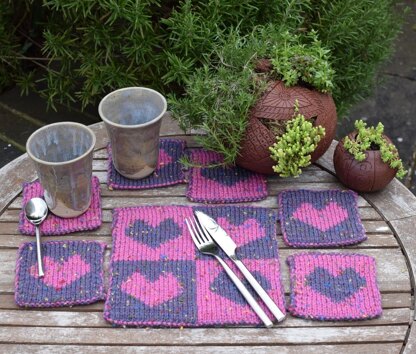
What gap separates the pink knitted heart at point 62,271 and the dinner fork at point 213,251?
0.25m

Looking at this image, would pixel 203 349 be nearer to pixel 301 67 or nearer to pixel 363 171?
pixel 363 171

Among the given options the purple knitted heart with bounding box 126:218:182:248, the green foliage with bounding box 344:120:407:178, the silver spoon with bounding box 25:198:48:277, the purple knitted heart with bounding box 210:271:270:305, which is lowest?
the silver spoon with bounding box 25:198:48:277

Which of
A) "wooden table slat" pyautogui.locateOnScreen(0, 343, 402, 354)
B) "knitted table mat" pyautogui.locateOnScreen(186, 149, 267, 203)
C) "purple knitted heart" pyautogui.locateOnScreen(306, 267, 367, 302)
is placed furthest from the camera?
"knitted table mat" pyautogui.locateOnScreen(186, 149, 267, 203)

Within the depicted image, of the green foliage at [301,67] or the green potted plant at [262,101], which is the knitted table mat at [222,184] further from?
the green foliage at [301,67]

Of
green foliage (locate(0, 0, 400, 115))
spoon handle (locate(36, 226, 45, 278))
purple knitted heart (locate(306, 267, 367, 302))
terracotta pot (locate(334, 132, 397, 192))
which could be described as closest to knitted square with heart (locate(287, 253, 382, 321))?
purple knitted heart (locate(306, 267, 367, 302))

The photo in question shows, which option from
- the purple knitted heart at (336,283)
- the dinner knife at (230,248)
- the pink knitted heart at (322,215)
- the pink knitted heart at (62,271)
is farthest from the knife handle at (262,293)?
the pink knitted heart at (62,271)

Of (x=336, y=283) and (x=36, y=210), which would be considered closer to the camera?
(x=336, y=283)

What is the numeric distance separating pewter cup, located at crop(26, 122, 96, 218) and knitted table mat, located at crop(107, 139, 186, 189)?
126mm

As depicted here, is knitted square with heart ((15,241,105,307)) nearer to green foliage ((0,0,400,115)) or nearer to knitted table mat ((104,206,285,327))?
knitted table mat ((104,206,285,327))

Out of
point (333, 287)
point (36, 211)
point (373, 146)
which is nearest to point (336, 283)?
point (333, 287)

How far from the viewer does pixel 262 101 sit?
62.5 inches

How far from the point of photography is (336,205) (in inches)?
64.5

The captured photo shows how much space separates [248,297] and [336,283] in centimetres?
20

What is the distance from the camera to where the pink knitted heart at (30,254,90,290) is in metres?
1.43
